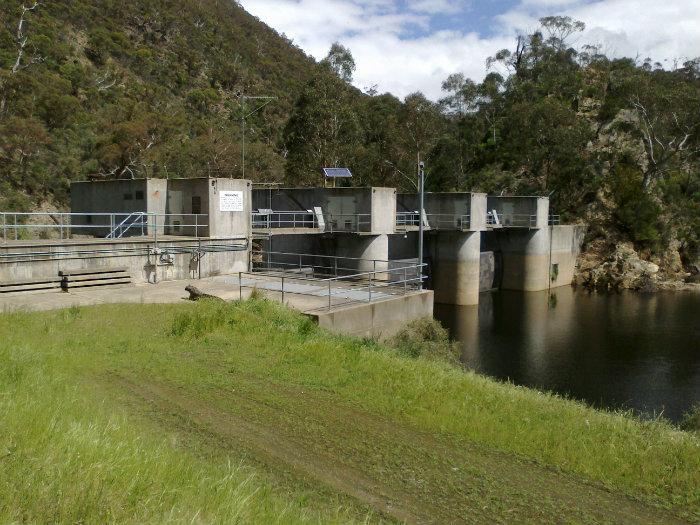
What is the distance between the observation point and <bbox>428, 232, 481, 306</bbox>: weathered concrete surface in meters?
37.1

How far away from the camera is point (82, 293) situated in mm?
18469

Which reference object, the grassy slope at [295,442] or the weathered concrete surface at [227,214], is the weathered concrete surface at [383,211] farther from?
the grassy slope at [295,442]

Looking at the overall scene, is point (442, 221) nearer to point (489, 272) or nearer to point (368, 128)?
point (489, 272)

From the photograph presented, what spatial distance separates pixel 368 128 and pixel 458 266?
Result: 1174 inches

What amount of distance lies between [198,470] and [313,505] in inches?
45.7

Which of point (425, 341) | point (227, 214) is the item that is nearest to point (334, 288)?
point (425, 341)

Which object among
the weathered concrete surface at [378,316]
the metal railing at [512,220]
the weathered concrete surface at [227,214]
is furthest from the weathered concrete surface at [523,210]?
the weathered concrete surface at [378,316]

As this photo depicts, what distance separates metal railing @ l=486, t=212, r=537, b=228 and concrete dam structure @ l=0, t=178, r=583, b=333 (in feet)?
0.24

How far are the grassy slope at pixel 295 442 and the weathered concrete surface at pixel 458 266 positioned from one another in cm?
2530

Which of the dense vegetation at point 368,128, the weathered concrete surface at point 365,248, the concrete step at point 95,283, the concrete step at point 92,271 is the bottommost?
the concrete step at point 95,283

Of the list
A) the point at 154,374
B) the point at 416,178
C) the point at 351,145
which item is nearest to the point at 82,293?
the point at 154,374

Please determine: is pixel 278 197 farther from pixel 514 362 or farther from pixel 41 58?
pixel 41 58

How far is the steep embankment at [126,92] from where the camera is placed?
152 ft

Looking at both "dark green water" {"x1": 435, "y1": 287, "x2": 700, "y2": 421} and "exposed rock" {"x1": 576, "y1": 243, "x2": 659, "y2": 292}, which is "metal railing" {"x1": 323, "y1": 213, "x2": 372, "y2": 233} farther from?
"exposed rock" {"x1": 576, "y1": 243, "x2": 659, "y2": 292}
